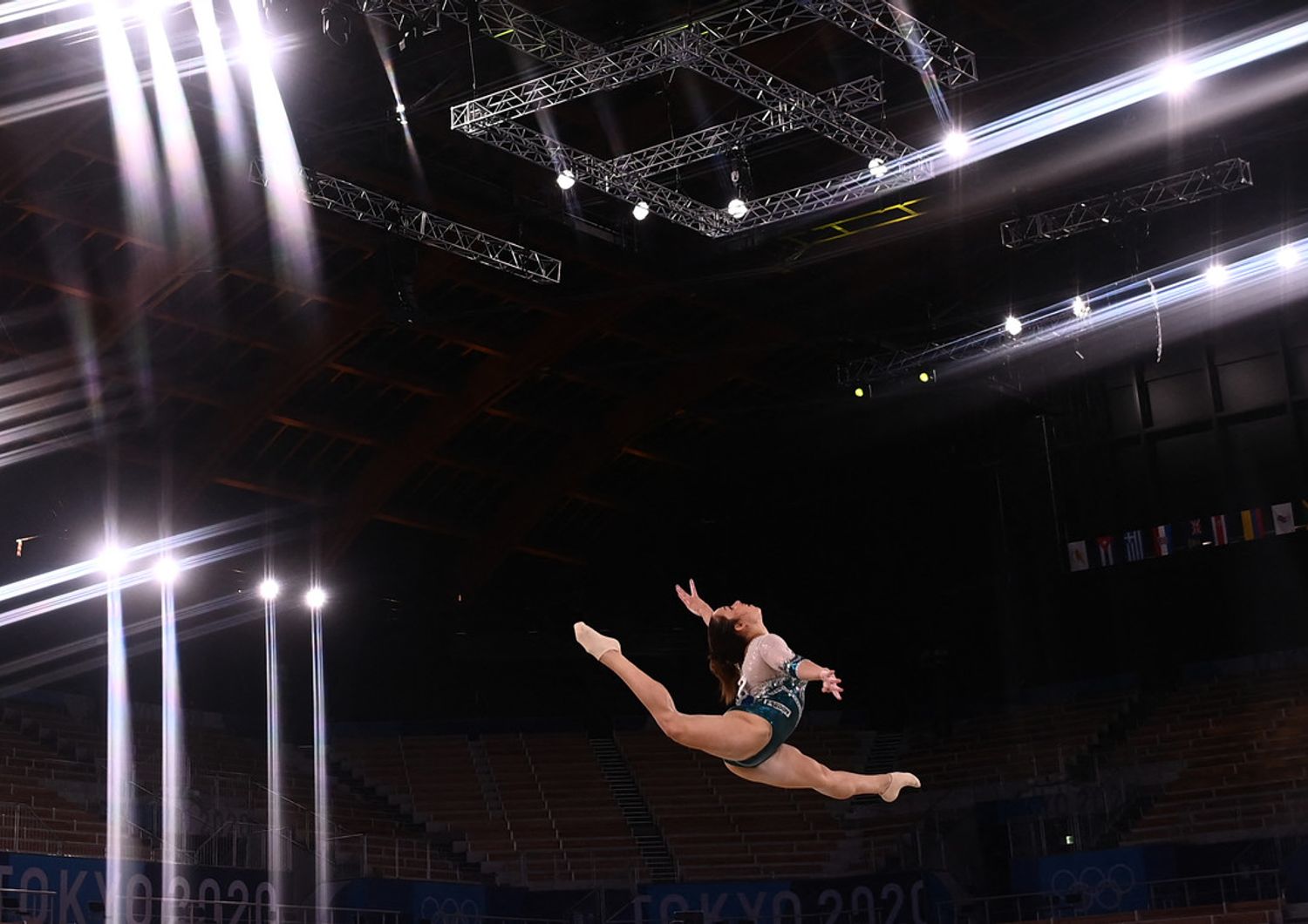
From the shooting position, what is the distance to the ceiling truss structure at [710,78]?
15.8 m

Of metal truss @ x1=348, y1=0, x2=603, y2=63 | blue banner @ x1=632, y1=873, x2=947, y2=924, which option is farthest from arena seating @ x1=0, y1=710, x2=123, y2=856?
metal truss @ x1=348, y1=0, x2=603, y2=63

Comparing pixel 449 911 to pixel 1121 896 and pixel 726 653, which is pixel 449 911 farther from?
pixel 726 653

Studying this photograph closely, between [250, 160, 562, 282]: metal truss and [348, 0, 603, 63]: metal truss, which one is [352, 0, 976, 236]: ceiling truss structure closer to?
[348, 0, 603, 63]: metal truss

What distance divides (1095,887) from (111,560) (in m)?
15.9

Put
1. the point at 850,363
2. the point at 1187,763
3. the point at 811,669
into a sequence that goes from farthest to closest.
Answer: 1. the point at 850,363
2. the point at 1187,763
3. the point at 811,669

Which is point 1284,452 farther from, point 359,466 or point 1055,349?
point 359,466

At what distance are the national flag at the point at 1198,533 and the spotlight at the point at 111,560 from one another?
18.2 metres

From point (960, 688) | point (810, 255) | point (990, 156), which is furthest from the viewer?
point (960, 688)

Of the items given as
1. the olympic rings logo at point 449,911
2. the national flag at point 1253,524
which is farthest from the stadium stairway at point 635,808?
the national flag at point 1253,524

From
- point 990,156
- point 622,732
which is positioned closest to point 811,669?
point 990,156

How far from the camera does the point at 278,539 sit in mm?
27922

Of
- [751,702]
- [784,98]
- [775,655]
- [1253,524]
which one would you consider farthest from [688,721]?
[1253,524]

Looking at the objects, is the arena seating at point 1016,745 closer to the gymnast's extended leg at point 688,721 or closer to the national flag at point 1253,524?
the national flag at point 1253,524

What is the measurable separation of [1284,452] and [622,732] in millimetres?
13507
